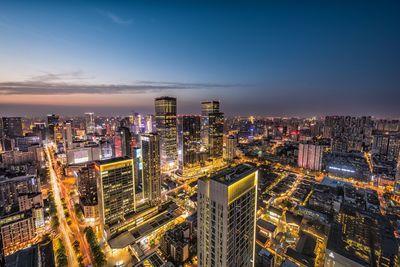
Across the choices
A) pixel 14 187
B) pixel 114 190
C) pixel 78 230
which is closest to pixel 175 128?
pixel 114 190

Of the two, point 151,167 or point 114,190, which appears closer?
point 114,190

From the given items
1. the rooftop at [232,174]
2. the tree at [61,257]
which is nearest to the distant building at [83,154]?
the tree at [61,257]

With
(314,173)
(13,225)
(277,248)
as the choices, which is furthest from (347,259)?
(13,225)

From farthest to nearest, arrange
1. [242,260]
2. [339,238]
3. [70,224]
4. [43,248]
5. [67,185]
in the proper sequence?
[67,185]
[70,224]
[43,248]
[339,238]
[242,260]

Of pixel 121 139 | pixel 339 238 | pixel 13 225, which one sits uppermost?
pixel 121 139

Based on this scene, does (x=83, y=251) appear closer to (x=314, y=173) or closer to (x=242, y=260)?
(x=242, y=260)

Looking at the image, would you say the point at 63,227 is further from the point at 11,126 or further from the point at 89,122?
the point at 89,122
